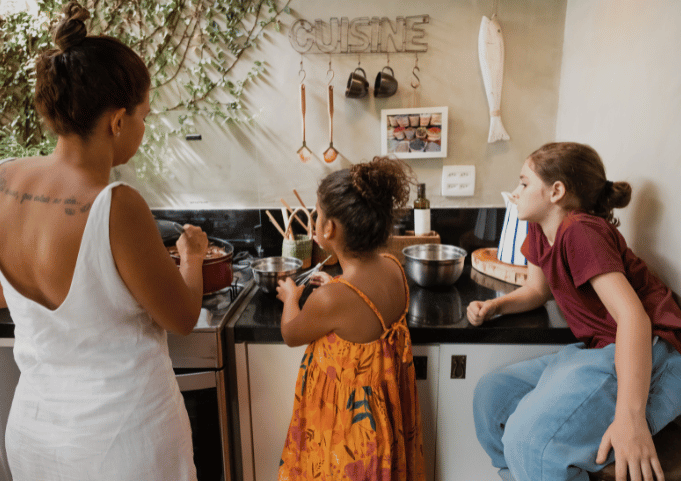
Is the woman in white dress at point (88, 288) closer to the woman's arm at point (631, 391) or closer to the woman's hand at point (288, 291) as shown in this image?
the woman's hand at point (288, 291)

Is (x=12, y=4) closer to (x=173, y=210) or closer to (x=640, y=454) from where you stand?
(x=173, y=210)

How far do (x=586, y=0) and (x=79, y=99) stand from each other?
5.14 ft

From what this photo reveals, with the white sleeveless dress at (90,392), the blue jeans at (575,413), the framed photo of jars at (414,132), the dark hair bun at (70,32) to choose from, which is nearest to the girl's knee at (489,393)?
the blue jeans at (575,413)

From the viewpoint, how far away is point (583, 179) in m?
1.06

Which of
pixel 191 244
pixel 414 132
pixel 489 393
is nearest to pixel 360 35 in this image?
pixel 414 132

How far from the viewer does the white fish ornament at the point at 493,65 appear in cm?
155

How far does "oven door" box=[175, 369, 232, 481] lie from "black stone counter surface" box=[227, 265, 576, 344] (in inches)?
5.4

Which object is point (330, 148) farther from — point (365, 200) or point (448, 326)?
point (448, 326)

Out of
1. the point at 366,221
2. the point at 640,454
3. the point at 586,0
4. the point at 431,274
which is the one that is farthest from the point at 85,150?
the point at 586,0

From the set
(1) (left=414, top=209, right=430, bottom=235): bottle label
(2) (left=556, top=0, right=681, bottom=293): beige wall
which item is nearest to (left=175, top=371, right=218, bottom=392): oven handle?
(1) (left=414, top=209, right=430, bottom=235): bottle label

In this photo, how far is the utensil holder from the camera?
1.55 m

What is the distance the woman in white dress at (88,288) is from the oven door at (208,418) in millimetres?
305

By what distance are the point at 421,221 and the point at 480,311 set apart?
57 cm

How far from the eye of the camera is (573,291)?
1013 mm
